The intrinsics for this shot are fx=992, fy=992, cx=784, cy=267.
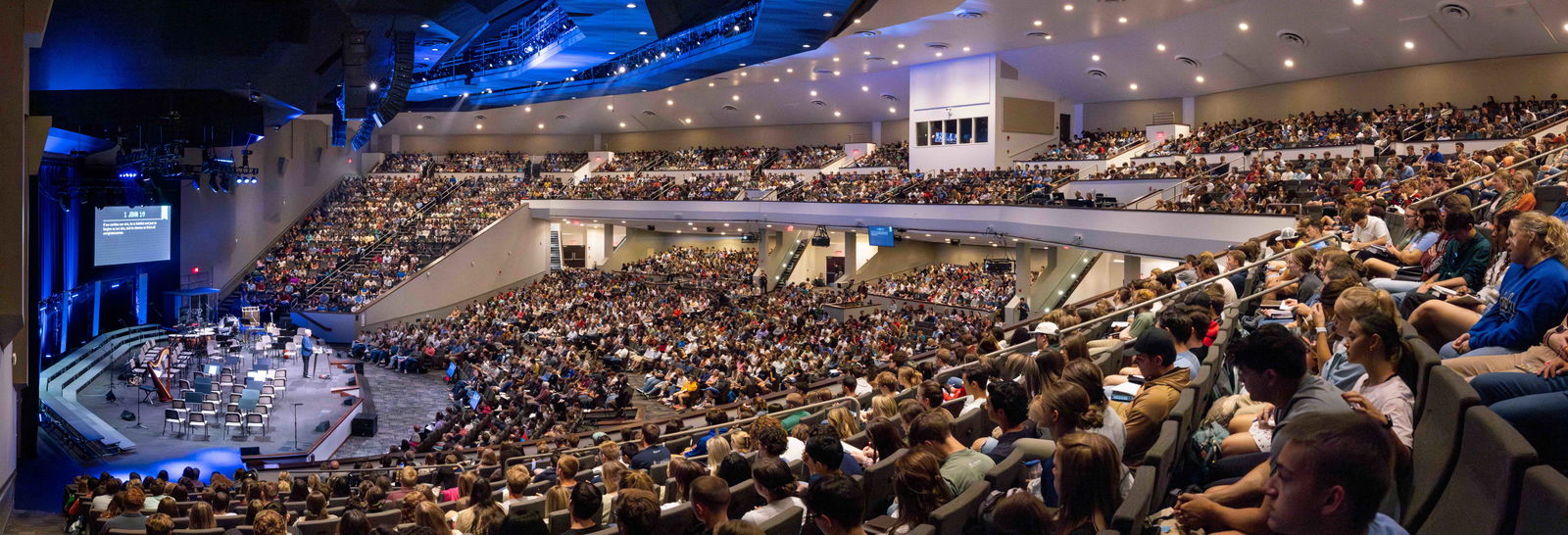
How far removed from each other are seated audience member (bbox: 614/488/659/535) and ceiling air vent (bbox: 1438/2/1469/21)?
67.1ft

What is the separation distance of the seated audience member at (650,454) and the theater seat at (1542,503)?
225 inches

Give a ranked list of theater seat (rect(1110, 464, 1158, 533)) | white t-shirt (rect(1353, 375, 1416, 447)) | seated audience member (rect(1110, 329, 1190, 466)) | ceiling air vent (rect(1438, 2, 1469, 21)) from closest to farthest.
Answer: theater seat (rect(1110, 464, 1158, 533)) → white t-shirt (rect(1353, 375, 1416, 447)) → seated audience member (rect(1110, 329, 1190, 466)) → ceiling air vent (rect(1438, 2, 1469, 21))

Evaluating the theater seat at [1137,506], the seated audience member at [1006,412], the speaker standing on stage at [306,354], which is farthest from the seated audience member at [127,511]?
the speaker standing on stage at [306,354]

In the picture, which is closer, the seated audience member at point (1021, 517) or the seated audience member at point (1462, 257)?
the seated audience member at point (1021, 517)

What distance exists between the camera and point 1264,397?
315 centimetres

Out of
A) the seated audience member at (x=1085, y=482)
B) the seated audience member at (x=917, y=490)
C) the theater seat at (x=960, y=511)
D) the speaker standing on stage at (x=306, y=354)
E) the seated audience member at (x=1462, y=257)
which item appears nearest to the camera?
the seated audience member at (x=1085, y=482)

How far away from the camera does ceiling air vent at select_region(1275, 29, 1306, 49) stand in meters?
22.2

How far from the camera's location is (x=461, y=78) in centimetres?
2886

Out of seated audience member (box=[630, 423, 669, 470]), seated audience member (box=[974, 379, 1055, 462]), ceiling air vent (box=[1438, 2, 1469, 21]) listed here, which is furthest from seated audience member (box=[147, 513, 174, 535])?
ceiling air vent (box=[1438, 2, 1469, 21])

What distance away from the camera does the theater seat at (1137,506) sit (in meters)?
2.71

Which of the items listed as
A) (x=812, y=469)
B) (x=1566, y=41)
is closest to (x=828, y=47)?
(x=1566, y=41)

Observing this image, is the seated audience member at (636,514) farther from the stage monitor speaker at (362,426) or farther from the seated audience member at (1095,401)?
the stage monitor speaker at (362,426)

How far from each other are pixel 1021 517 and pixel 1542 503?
4.39 feet

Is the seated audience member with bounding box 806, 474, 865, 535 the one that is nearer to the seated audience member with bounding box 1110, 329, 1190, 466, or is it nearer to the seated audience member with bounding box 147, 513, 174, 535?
the seated audience member with bounding box 1110, 329, 1190, 466
